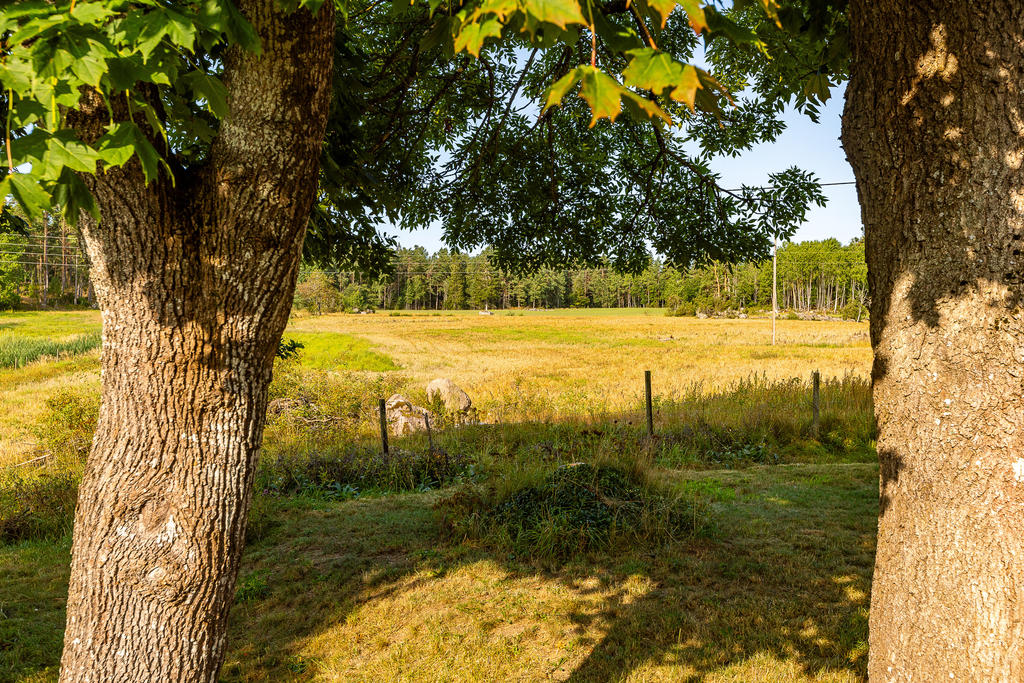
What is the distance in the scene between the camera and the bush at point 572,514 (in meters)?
6.28

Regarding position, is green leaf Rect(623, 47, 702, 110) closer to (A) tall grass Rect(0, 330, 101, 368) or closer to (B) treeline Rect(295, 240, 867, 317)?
(A) tall grass Rect(0, 330, 101, 368)

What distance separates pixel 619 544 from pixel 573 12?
598cm

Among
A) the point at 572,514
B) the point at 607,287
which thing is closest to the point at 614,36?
the point at 572,514

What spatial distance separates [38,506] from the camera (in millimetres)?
7859

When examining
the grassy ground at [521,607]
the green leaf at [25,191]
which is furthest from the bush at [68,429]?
the green leaf at [25,191]

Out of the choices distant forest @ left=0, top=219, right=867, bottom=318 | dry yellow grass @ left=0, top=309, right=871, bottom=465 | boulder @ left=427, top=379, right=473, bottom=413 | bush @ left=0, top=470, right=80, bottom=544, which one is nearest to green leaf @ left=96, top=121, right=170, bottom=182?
bush @ left=0, top=470, right=80, bottom=544

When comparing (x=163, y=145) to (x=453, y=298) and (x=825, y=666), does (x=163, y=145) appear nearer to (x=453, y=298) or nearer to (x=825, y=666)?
(x=825, y=666)

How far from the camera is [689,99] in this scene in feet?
3.68

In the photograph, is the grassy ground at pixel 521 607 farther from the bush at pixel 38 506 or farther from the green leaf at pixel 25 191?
the green leaf at pixel 25 191

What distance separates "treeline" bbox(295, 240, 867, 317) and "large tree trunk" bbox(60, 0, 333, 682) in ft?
288

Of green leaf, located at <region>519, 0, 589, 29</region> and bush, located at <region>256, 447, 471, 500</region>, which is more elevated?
green leaf, located at <region>519, 0, 589, 29</region>

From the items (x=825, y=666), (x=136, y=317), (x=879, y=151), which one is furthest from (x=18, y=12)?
(x=825, y=666)

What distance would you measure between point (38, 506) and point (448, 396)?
31.8 feet

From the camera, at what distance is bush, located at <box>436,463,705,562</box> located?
6.28 metres
